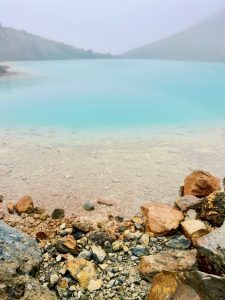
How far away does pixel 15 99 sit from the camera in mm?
24781

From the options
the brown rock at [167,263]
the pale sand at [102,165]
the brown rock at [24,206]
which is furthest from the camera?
the pale sand at [102,165]

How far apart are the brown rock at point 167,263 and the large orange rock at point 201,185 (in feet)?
8.18

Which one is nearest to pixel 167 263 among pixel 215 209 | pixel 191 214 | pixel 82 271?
pixel 82 271

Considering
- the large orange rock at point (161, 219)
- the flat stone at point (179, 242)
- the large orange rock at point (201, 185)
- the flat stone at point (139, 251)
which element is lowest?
the flat stone at point (139, 251)

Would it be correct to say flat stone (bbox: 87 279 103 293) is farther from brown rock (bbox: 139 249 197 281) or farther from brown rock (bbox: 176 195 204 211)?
brown rock (bbox: 176 195 204 211)

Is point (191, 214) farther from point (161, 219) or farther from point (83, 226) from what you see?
point (83, 226)

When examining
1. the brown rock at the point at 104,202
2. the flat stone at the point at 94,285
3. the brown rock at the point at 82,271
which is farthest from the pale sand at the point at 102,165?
the flat stone at the point at 94,285

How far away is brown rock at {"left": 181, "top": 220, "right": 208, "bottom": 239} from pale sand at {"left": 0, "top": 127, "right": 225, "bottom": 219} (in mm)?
1531

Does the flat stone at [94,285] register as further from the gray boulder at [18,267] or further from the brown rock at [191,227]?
the brown rock at [191,227]

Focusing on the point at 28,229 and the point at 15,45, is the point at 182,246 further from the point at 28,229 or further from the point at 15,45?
the point at 15,45

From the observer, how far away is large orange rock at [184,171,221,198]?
6.80 m

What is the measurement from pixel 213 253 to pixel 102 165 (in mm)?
6035

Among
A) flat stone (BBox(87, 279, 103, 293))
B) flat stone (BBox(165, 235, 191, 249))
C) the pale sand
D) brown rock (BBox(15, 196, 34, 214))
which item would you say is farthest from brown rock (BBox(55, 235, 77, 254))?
brown rock (BBox(15, 196, 34, 214))

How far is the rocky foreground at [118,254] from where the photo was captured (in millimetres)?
3574
